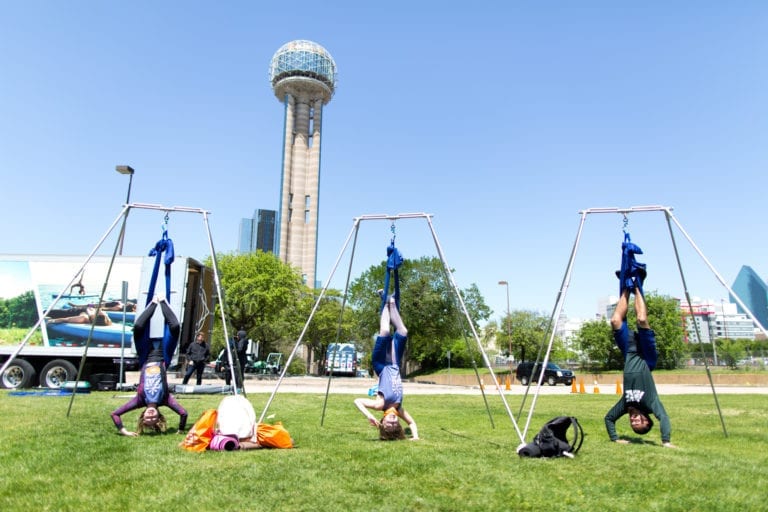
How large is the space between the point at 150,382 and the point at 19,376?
1255 cm

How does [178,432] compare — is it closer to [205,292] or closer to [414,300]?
[205,292]

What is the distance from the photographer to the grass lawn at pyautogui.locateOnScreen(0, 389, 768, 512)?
16.3 feet

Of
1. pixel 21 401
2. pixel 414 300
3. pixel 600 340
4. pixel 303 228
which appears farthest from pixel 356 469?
pixel 303 228

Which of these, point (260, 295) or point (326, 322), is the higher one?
point (260, 295)

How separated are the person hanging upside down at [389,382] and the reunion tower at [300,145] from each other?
7573 centimetres

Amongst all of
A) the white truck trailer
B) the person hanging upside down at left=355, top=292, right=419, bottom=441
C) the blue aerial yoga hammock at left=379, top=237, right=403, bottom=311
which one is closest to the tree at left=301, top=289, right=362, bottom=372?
the white truck trailer

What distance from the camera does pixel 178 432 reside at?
9.23m

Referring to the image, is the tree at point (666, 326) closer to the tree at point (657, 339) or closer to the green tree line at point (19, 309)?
the tree at point (657, 339)

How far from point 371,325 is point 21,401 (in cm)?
3537

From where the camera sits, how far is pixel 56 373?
17.8 m

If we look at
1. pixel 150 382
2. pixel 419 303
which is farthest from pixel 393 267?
pixel 419 303

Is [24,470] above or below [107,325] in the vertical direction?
below

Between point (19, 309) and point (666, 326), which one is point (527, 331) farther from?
point (19, 309)

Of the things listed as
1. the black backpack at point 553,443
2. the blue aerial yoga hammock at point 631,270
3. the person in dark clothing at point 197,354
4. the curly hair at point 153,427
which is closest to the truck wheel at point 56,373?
the person in dark clothing at point 197,354
